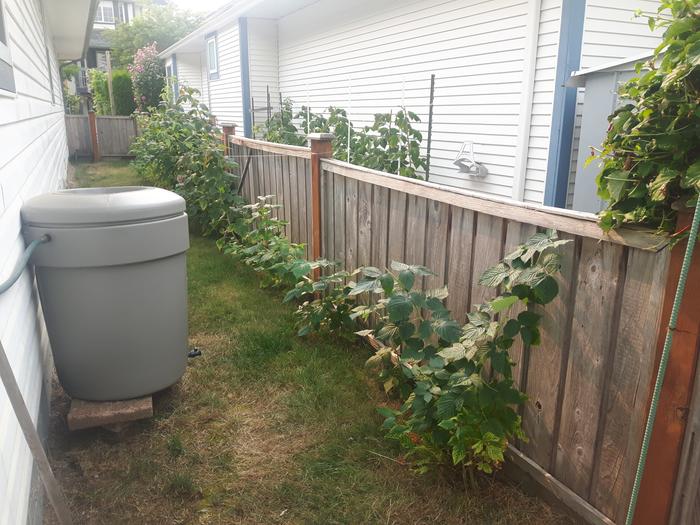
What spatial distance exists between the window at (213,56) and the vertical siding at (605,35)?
11919 mm

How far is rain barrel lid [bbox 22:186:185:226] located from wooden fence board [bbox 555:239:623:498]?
6.62 feet

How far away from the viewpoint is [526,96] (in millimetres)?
6062

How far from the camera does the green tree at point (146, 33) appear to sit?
34906 mm

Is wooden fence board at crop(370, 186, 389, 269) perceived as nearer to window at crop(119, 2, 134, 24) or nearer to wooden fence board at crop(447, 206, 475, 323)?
wooden fence board at crop(447, 206, 475, 323)

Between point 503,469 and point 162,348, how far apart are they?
A: 6.07ft

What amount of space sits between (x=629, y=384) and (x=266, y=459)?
1.72m

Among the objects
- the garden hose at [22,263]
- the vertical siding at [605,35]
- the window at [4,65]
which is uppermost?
the vertical siding at [605,35]

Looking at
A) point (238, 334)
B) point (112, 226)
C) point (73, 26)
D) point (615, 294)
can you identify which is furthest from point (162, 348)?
point (73, 26)

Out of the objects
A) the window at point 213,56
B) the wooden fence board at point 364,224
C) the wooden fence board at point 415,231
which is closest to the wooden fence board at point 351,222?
the wooden fence board at point 364,224

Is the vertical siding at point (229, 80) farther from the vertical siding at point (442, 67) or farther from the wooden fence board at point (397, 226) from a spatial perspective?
the wooden fence board at point (397, 226)

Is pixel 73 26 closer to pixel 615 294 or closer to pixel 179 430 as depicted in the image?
pixel 179 430

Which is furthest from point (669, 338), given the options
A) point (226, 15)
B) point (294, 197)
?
point (226, 15)

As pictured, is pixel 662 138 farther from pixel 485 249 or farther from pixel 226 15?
pixel 226 15

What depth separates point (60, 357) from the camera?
2816mm
